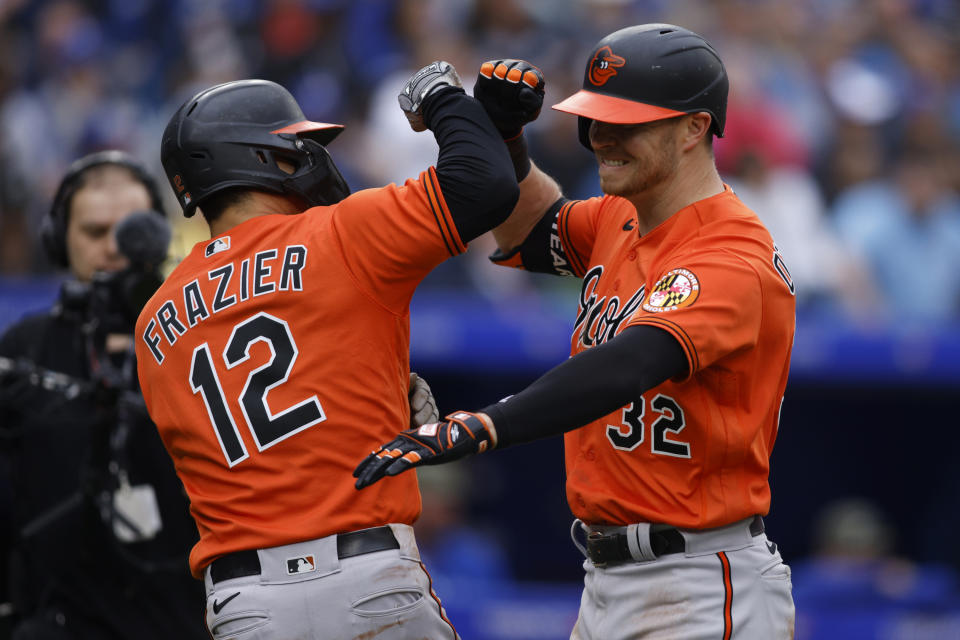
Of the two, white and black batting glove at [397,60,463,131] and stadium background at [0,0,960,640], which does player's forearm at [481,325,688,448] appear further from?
stadium background at [0,0,960,640]

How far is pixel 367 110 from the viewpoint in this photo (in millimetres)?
8352

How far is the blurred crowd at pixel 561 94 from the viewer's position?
7227mm

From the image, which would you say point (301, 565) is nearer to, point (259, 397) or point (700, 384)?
point (259, 397)

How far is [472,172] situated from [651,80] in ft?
1.65

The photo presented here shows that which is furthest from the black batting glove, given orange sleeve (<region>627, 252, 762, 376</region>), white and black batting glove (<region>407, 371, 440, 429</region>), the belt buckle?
the belt buckle

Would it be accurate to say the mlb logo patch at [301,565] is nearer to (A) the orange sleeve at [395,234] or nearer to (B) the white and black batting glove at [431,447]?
(B) the white and black batting glove at [431,447]

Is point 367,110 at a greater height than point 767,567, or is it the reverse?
point 367,110

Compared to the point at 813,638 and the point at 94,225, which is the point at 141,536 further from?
the point at 813,638

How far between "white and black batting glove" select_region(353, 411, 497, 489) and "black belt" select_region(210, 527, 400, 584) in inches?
13.5

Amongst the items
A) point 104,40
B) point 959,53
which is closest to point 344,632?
point 959,53

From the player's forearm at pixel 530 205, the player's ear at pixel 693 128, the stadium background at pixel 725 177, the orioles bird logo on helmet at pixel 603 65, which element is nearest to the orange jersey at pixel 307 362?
Answer: the orioles bird logo on helmet at pixel 603 65

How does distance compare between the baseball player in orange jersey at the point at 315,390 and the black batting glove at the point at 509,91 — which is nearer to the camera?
the baseball player in orange jersey at the point at 315,390

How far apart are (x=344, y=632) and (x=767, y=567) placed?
1.02 meters

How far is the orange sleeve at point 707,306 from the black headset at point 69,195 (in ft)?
7.05
